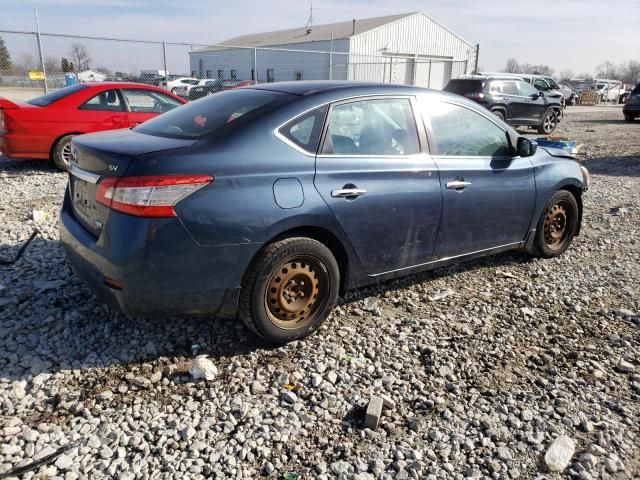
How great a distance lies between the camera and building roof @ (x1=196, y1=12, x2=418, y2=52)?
1551 inches

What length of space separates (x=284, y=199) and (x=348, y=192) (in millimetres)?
483

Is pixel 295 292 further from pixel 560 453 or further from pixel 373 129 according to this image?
pixel 560 453

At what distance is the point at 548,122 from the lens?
54.9 feet

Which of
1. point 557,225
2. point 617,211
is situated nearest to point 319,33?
point 617,211

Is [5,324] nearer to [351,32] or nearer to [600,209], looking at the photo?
[600,209]

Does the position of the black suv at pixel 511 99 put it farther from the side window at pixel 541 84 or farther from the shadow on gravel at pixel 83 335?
the shadow on gravel at pixel 83 335

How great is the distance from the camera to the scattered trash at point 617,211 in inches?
272

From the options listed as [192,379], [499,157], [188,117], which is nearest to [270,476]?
[192,379]

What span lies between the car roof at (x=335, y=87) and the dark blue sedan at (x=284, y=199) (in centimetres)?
1

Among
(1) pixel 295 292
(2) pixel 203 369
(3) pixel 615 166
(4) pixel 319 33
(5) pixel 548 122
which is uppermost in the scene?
(4) pixel 319 33

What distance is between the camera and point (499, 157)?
4.34 meters

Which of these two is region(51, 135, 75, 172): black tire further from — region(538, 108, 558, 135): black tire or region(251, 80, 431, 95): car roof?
region(538, 108, 558, 135): black tire

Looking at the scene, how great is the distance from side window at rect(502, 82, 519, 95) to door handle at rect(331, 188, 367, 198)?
13.6m

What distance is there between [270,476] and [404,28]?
41.1 metres
